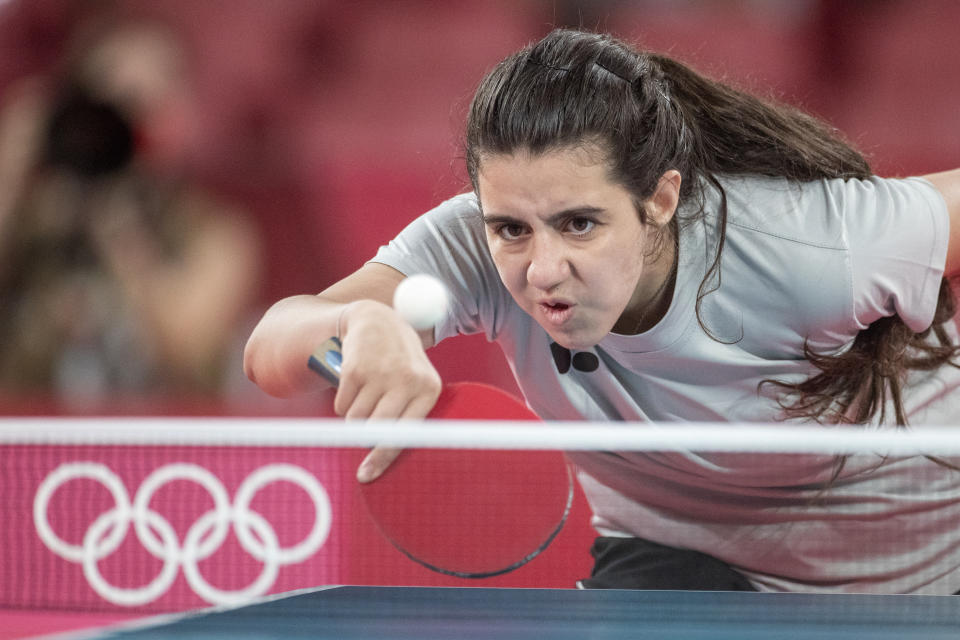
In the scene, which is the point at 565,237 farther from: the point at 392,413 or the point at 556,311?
the point at 392,413

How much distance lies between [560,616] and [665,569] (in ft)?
1.79

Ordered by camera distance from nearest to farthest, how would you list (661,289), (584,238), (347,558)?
(584,238) < (661,289) < (347,558)

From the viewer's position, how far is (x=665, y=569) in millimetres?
2344

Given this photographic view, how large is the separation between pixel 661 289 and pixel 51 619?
6.06 ft

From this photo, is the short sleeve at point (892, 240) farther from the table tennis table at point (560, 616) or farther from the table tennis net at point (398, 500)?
the table tennis table at point (560, 616)

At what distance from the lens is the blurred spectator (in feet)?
11.5

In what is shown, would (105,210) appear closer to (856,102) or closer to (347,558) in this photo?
(347,558)

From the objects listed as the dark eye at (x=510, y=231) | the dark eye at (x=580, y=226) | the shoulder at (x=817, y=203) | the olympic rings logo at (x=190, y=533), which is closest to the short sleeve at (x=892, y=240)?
the shoulder at (x=817, y=203)

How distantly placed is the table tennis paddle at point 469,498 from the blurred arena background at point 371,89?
10cm

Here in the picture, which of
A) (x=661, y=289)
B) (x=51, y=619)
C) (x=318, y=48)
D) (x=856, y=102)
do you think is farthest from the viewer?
(x=318, y=48)

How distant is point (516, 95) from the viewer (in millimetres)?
1916

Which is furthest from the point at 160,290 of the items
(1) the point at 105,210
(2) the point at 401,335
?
(2) the point at 401,335

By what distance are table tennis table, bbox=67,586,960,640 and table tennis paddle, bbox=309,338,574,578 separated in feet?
0.53

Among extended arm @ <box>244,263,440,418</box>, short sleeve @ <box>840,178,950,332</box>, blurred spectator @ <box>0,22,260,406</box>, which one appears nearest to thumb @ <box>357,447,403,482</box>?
extended arm @ <box>244,263,440,418</box>
